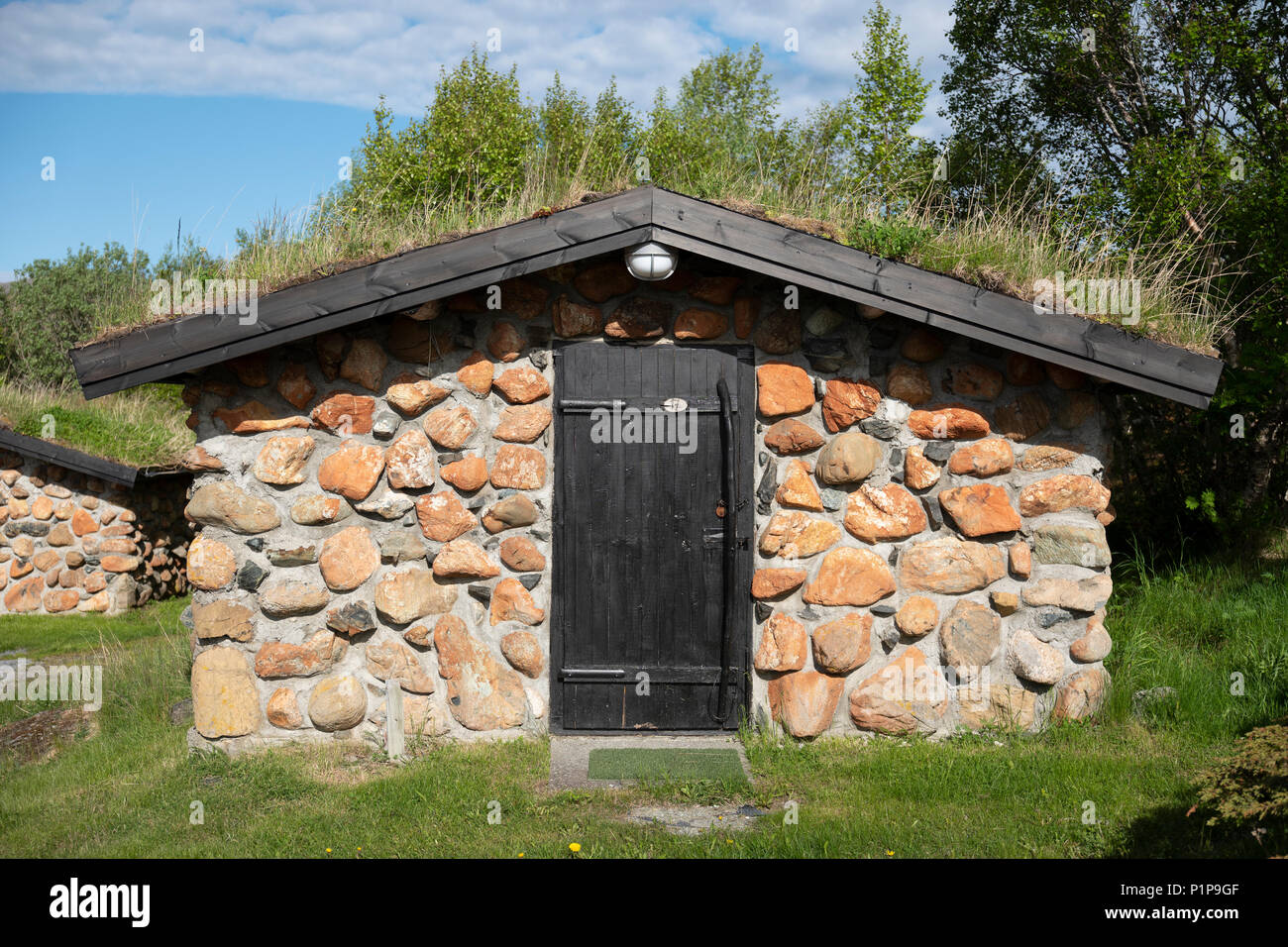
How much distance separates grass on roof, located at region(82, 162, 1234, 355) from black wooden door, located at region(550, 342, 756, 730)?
0.93 m

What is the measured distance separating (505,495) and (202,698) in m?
2.13

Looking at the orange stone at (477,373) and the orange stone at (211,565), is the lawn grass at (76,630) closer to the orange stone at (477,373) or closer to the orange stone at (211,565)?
the orange stone at (211,565)

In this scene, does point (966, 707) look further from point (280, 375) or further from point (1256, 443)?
point (1256, 443)

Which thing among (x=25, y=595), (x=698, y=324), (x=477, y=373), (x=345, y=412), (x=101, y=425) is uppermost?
(x=101, y=425)

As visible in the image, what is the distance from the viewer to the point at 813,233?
5.56 meters

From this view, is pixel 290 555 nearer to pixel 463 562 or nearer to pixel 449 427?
pixel 463 562

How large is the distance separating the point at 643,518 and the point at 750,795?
1.77 metres

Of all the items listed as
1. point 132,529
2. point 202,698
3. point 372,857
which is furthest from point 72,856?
point 132,529

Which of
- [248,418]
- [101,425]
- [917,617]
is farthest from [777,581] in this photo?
[101,425]

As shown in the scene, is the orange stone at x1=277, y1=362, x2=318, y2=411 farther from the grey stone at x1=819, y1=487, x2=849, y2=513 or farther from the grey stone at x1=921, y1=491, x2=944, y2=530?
the grey stone at x1=921, y1=491, x2=944, y2=530

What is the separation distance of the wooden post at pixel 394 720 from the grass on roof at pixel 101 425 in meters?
8.39

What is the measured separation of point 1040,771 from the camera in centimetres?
Result: 518

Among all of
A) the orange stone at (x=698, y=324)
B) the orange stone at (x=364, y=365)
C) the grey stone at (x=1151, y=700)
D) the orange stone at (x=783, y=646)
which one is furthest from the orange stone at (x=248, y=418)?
the grey stone at (x=1151, y=700)

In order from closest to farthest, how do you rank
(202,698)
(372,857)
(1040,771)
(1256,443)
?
(372,857) → (1040,771) → (202,698) → (1256,443)
